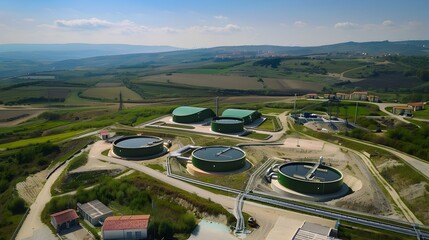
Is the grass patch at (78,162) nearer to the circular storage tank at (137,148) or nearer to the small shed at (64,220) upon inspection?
the circular storage tank at (137,148)

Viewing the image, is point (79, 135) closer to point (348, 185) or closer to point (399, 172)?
point (348, 185)

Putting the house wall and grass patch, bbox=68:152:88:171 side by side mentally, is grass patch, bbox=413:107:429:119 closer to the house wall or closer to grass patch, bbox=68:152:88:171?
the house wall

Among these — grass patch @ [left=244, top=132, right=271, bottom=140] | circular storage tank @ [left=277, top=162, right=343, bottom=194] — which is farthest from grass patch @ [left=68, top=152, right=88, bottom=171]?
grass patch @ [left=244, top=132, right=271, bottom=140]

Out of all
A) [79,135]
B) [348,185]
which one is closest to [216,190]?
[348,185]

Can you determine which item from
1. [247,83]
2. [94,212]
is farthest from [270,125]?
[247,83]

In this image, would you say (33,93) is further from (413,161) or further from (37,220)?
(413,161)
